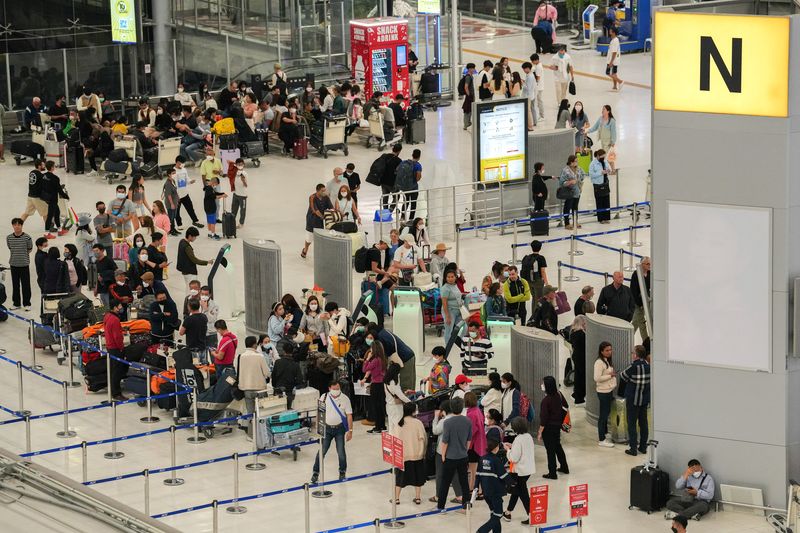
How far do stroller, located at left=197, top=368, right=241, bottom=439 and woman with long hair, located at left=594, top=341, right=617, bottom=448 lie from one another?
443cm

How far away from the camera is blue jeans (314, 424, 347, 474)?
1920 cm

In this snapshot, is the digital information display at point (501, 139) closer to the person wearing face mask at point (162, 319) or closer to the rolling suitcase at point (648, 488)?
the person wearing face mask at point (162, 319)

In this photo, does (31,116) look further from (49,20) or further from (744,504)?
(744,504)

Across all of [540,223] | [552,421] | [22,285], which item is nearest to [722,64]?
[552,421]

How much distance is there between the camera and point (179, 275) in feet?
91.5

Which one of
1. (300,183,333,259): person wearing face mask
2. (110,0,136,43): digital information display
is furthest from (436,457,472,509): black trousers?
(110,0,136,43): digital information display

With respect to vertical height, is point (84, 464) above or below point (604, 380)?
below

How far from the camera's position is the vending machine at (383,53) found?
40.3 meters

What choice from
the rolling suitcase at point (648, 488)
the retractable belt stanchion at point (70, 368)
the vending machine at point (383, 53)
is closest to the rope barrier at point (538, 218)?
the retractable belt stanchion at point (70, 368)

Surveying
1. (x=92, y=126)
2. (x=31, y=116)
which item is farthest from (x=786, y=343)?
(x=31, y=116)

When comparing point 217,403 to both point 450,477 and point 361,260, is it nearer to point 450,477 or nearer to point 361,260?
point 450,477

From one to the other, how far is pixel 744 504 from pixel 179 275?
12.1 meters

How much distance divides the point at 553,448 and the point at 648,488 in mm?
1312

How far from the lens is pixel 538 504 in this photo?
1670cm
